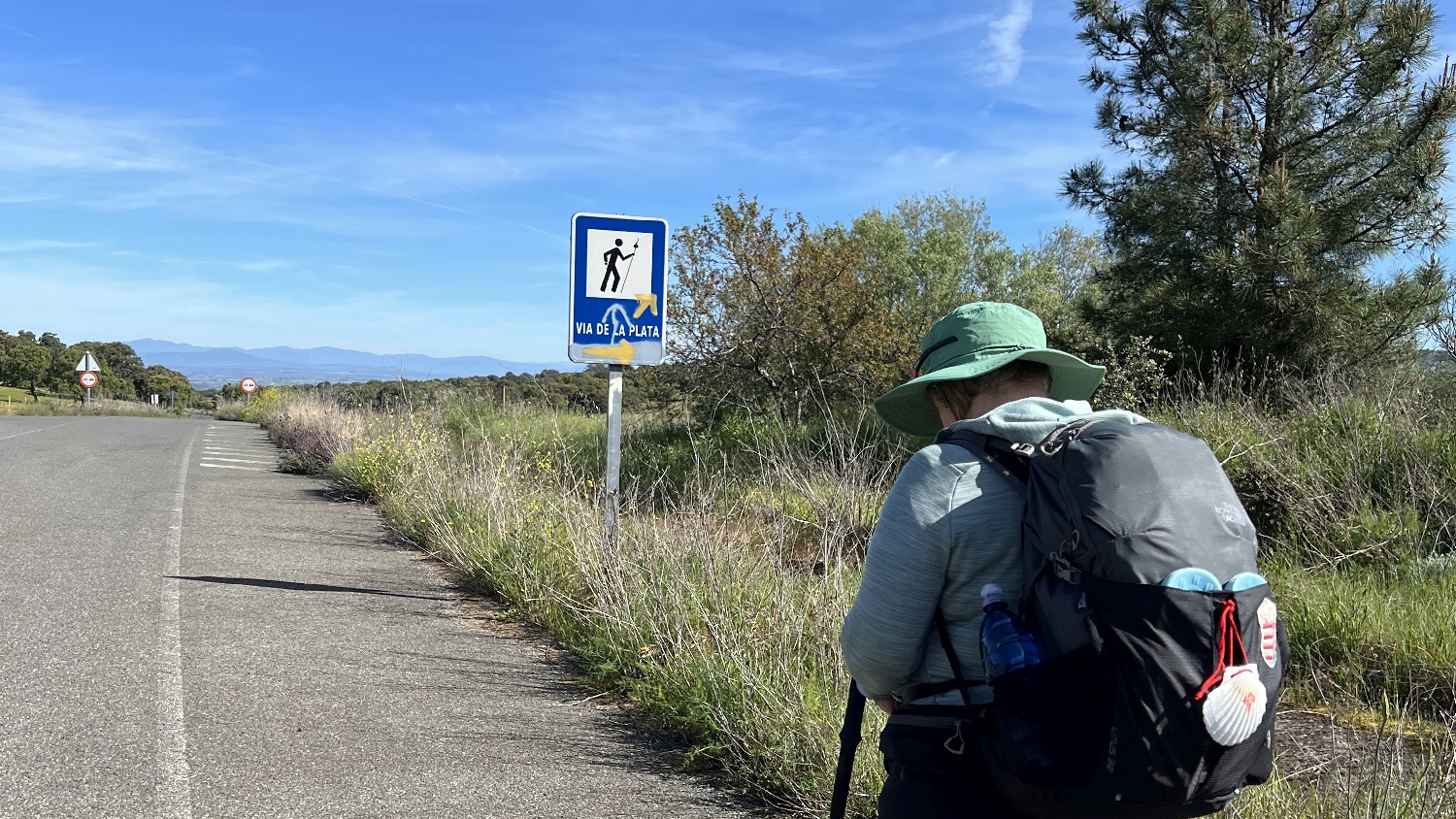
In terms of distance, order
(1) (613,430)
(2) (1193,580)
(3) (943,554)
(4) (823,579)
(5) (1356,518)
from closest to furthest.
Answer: (2) (1193,580) < (3) (943,554) < (4) (823,579) < (5) (1356,518) < (1) (613,430)

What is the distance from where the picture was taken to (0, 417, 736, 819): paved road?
409 cm

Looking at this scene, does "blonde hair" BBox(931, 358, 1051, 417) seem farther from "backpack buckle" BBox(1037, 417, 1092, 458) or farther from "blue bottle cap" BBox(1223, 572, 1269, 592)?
"blue bottle cap" BBox(1223, 572, 1269, 592)

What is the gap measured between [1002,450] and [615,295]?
5714 mm

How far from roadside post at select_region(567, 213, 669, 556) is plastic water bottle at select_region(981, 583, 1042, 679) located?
5.52 meters

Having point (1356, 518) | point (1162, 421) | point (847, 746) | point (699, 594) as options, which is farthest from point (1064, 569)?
point (1162, 421)

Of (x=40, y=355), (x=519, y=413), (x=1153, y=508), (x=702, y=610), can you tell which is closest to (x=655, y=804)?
(x=702, y=610)

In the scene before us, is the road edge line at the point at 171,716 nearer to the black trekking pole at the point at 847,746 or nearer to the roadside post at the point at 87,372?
the black trekking pole at the point at 847,746

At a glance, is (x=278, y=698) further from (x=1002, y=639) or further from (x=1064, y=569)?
(x=1064, y=569)

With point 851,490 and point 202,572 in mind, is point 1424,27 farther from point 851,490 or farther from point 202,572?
Answer: point 202,572

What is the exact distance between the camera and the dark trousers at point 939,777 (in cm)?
202

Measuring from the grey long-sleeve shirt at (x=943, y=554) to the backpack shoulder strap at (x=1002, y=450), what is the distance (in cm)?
1

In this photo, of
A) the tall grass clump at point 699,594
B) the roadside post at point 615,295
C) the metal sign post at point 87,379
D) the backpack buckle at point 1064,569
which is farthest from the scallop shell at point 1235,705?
the metal sign post at point 87,379

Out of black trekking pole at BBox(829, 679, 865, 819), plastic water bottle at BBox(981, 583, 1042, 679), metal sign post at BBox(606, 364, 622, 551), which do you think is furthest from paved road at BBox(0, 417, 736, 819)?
plastic water bottle at BBox(981, 583, 1042, 679)

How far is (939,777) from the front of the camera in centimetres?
206
